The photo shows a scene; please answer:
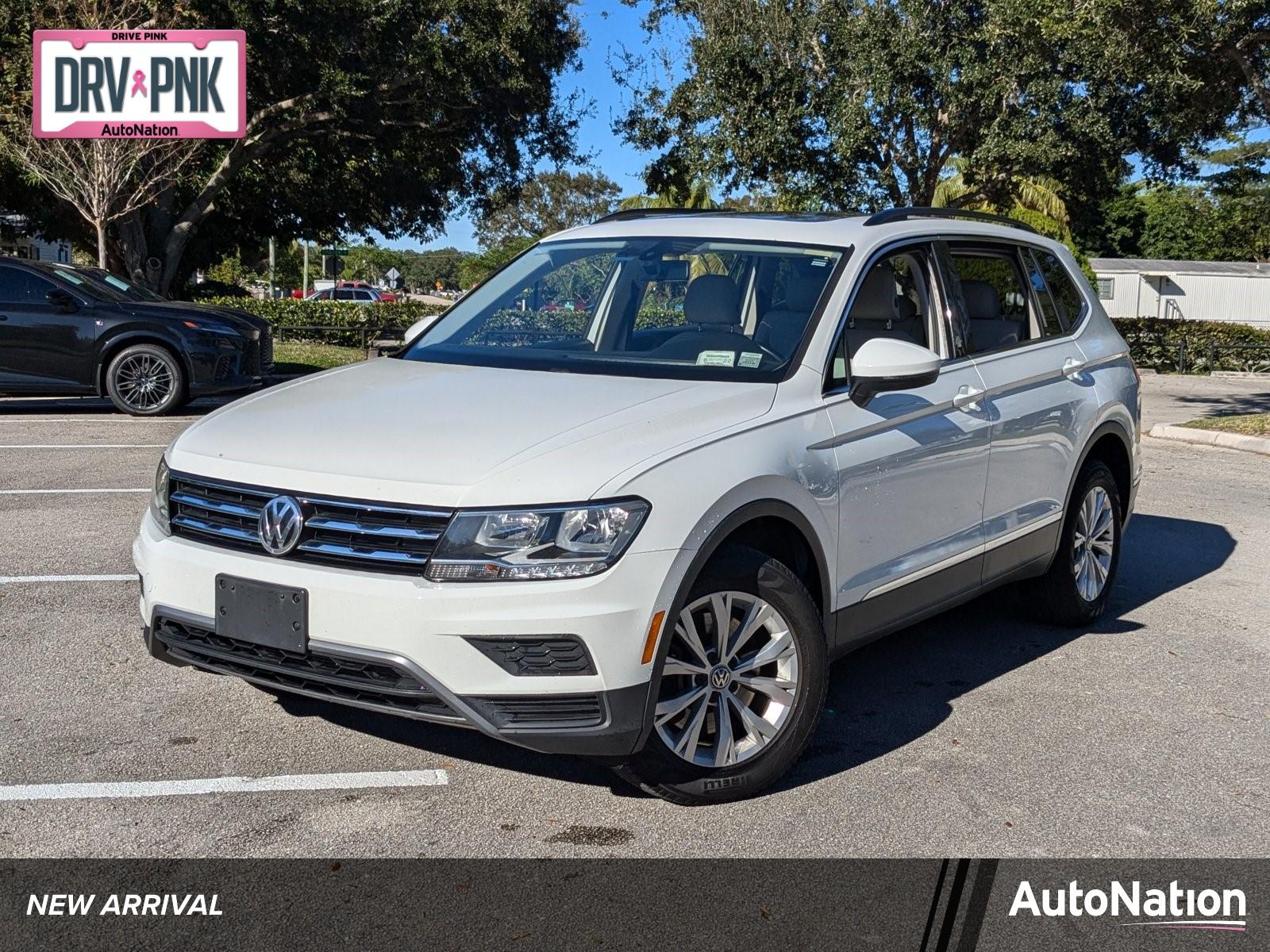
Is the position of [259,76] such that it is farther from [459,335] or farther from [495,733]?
[495,733]

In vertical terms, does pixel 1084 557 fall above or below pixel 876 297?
below

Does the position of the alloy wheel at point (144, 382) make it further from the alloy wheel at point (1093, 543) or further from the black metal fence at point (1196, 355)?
the black metal fence at point (1196, 355)

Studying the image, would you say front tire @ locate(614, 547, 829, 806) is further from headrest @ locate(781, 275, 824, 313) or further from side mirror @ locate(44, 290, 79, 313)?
side mirror @ locate(44, 290, 79, 313)

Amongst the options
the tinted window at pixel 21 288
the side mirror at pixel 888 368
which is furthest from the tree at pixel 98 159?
the side mirror at pixel 888 368

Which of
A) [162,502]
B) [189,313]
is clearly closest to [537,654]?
[162,502]

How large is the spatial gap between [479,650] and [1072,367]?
3.61 meters

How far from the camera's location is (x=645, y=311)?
17.7ft

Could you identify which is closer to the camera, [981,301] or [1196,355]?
[981,301]

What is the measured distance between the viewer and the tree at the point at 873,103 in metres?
22.8

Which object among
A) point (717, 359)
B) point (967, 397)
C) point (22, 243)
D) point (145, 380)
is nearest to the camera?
point (717, 359)

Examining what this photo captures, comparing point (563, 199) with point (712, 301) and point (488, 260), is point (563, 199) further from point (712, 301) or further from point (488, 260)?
point (712, 301)

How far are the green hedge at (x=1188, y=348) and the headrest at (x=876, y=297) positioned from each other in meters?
25.2

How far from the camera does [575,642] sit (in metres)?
3.70

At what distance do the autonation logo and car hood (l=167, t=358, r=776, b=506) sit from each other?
61.4 inches
